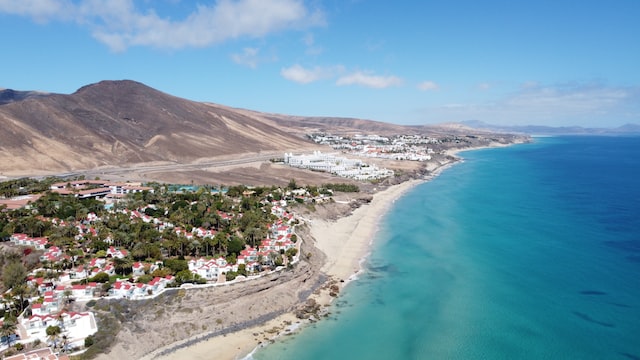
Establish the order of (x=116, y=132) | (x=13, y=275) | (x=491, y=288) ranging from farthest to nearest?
1. (x=116, y=132)
2. (x=491, y=288)
3. (x=13, y=275)

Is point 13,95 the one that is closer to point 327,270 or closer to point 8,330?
point 327,270

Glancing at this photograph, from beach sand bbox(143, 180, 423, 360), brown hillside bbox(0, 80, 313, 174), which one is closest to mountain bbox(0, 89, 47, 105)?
brown hillside bbox(0, 80, 313, 174)

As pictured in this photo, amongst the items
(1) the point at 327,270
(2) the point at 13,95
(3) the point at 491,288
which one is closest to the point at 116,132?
(1) the point at 327,270

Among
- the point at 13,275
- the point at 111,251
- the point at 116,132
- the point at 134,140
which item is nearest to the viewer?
the point at 13,275

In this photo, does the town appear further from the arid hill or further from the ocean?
the arid hill

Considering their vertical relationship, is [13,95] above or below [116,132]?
above

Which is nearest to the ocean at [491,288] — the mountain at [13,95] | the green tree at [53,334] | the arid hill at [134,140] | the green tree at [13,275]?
the green tree at [53,334]
